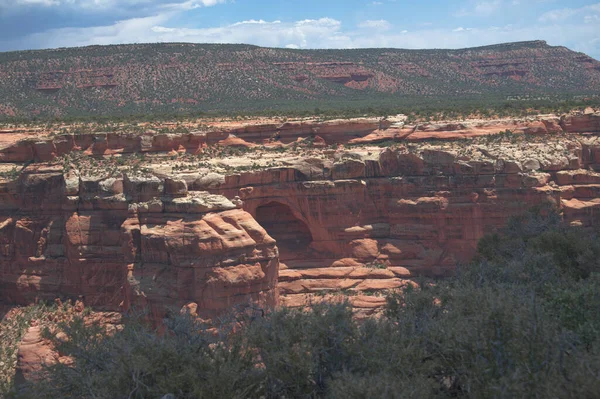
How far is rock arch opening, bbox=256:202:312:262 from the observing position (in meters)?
34.9

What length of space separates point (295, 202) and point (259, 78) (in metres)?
46.9

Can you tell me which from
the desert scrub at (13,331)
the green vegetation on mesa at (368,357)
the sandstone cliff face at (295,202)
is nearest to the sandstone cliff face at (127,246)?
the sandstone cliff face at (295,202)

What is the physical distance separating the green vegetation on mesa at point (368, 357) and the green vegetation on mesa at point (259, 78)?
155 feet

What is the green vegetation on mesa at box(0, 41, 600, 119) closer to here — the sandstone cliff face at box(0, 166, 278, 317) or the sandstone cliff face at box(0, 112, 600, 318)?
the sandstone cliff face at box(0, 112, 600, 318)

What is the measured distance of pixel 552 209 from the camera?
3181 cm

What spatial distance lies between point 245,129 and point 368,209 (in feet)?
25.5

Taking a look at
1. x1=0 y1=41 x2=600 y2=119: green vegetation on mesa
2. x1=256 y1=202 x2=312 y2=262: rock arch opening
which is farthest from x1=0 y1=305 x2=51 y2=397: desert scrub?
x1=0 y1=41 x2=600 y2=119: green vegetation on mesa

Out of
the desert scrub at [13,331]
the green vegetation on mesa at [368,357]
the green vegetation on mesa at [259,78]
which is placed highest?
the green vegetation on mesa at [259,78]

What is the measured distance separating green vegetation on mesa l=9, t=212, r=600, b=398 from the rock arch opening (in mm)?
16806

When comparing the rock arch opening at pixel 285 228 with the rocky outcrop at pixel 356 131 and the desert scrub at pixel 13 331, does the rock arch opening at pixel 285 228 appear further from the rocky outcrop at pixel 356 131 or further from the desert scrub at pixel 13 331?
the desert scrub at pixel 13 331

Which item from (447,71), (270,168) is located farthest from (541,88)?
(270,168)

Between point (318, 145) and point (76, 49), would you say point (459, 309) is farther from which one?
point (76, 49)

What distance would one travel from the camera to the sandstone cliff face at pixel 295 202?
29.2 m

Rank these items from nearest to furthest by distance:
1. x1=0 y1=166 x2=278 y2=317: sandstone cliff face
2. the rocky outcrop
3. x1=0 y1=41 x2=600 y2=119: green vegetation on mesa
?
1. x1=0 y1=166 x2=278 y2=317: sandstone cliff face
2. the rocky outcrop
3. x1=0 y1=41 x2=600 y2=119: green vegetation on mesa
